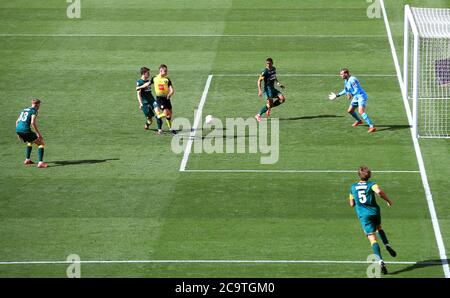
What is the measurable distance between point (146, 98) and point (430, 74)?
28.2 ft

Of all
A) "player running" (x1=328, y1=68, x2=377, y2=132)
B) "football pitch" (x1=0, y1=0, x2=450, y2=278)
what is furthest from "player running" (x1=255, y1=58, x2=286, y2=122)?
"player running" (x1=328, y1=68, x2=377, y2=132)

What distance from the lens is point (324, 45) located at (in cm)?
3891

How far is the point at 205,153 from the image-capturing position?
2844cm

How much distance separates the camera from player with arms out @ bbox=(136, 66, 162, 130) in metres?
30.1

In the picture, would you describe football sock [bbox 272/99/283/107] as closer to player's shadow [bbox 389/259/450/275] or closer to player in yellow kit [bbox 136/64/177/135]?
player in yellow kit [bbox 136/64/177/135]

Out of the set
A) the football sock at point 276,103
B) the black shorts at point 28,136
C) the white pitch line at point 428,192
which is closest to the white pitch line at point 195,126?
the football sock at point 276,103

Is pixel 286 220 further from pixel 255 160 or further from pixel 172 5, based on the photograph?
pixel 172 5

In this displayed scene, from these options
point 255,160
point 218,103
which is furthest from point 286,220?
point 218,103

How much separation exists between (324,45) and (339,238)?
17.5 metres

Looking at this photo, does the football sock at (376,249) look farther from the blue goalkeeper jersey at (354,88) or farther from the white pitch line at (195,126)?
the blue goalkeeper jersey at (354,88)

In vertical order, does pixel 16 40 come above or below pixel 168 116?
above

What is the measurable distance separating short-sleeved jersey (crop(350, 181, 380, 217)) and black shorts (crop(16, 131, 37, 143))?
10.0 meters
